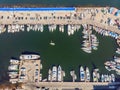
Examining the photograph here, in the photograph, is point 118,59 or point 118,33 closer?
point 118,59

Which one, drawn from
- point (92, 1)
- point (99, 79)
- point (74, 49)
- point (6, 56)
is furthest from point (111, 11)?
point (6, 56)

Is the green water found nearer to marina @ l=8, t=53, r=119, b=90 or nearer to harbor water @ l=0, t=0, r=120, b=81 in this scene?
harbor water @ l=0, t=0, r=120, b=81

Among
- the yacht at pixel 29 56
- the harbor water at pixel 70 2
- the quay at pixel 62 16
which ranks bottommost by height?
the yacht at pixel 29 56

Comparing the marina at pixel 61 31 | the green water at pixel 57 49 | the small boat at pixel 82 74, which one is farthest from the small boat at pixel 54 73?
the small boat at pixel 82 74

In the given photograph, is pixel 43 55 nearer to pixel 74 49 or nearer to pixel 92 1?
pixel 74 49

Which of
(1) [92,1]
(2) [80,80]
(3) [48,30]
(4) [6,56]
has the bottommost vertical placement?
(2) [80,80]

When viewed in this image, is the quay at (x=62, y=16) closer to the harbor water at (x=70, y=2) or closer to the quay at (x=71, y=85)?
the harbor water at (x=70, y=2)

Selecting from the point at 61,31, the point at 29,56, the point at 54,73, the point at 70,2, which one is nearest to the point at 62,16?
the point at 61,31
